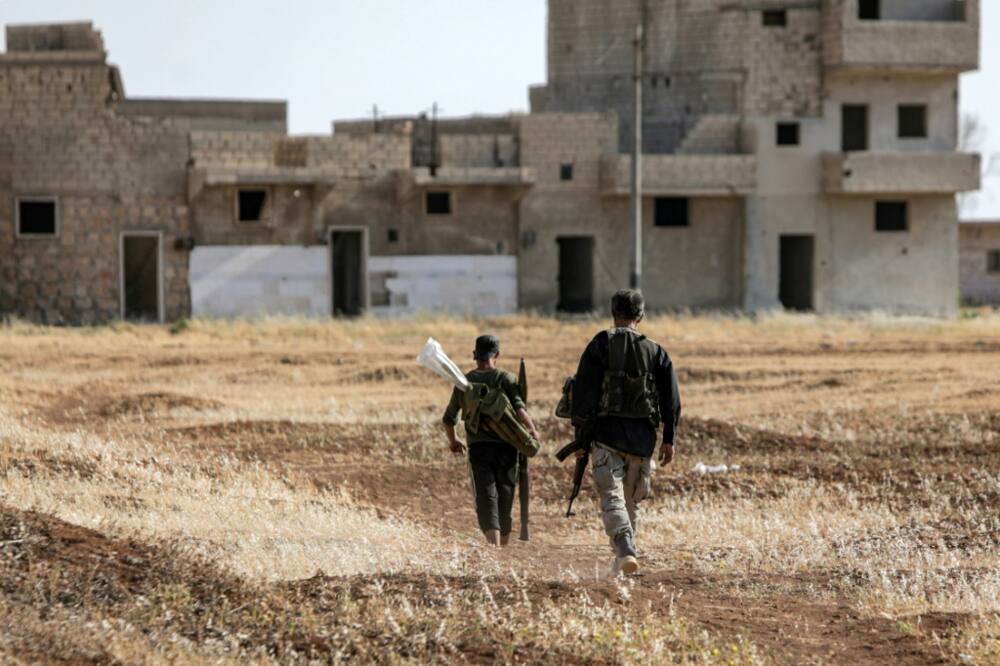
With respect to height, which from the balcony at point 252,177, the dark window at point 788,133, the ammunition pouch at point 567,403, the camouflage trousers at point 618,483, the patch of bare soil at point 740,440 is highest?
the dark window at point 788,133

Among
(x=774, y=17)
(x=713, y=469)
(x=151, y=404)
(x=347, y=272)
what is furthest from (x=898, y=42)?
(x=713, y=469)

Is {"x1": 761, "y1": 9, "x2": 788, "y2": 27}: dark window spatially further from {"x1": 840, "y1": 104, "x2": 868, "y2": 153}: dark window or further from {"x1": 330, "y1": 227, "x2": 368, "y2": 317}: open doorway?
{"x1": 330, "y1": 227, "x2": 368, "y2": 317}: open doorway

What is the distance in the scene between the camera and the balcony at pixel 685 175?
3728cm

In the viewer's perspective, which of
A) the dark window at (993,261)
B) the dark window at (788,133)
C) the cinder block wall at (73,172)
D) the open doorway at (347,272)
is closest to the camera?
the cinder block wall at (73,172)

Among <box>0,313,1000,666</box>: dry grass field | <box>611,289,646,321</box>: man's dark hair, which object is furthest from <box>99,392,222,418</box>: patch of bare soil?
<box>611,289,646,321</box>: man's dark hair

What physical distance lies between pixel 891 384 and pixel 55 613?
58.5ft

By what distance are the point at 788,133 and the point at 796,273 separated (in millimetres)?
4676

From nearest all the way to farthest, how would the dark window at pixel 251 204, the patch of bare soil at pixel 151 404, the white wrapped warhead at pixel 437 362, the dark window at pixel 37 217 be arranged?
the white wrapped warhead at pixel 437 362 → the patch of bare soil at pixel 151 404 → the dark window at pixel 37 217 → the dark window at pixel 251 204

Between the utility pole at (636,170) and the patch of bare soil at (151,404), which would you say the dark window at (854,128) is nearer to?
the utility pole at (636,170)

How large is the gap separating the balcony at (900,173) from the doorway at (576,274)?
602cm

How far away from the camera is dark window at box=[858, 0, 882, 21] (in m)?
39.9

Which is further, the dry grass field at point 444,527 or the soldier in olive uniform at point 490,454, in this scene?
the soldier in olive uniform at point 490,454

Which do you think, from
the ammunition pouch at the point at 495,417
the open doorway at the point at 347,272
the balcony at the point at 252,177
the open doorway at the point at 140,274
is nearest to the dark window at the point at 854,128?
the open doorway at the point at 347,272

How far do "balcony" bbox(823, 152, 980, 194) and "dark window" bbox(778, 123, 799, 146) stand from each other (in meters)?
0.88
